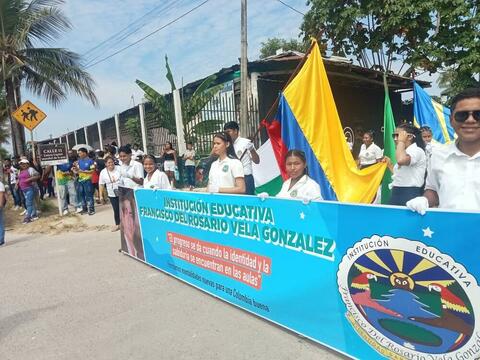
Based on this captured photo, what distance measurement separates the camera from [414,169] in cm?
434

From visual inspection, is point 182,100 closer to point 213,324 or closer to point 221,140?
point 221,140

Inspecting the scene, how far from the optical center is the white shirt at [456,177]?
2.27 m

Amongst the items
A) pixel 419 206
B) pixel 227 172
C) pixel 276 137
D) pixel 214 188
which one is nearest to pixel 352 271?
pixel 419 206

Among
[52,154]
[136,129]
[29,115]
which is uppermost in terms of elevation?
[29,115]

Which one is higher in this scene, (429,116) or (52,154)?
(429,116)

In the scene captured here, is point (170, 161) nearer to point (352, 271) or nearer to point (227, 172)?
point (227, 172)

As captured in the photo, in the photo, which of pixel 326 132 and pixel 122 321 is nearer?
pixel 122 321

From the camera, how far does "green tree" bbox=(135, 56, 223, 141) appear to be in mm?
11828

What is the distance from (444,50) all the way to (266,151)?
10559 mm

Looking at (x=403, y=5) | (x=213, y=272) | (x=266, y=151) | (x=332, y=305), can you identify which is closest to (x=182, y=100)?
(x=266, y=151)

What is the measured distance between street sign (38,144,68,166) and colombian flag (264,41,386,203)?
7.28m

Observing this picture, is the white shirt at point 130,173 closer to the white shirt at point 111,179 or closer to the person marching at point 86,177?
the white shirt at point 111,179

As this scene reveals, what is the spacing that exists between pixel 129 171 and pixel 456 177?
5.41 metres

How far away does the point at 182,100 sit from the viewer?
12234mm
